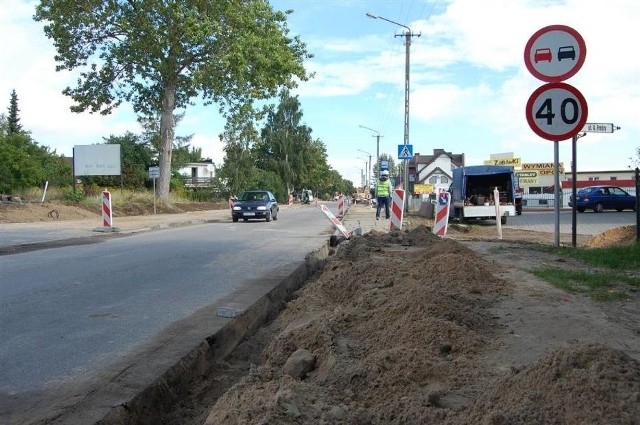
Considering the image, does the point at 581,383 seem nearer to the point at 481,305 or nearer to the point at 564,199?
the point at 481,305

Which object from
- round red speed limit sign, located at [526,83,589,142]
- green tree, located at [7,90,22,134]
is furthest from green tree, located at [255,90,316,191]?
round red speed limit sign, located at [526,83,589,142]

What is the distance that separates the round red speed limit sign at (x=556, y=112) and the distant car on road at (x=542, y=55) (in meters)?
0.38

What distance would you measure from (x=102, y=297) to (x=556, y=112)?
6870 millimetres

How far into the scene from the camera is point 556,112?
8.23m

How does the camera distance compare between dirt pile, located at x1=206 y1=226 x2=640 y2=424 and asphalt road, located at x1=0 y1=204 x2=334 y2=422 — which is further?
asphalt road, located at x1=0 y1=204 x2=334 y2=422

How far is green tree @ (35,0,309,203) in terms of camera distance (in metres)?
28.8

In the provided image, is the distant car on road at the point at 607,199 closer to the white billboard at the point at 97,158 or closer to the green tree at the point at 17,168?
the white billboard at the point at 97,158

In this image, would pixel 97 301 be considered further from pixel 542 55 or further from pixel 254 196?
pixel 254 196

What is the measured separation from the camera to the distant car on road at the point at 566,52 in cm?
803

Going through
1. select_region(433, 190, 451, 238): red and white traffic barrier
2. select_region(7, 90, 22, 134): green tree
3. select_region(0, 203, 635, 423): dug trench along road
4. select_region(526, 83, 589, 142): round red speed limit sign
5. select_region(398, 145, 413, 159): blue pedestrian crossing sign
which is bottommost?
select_region(0, 203, 635, 423): dug trench along road

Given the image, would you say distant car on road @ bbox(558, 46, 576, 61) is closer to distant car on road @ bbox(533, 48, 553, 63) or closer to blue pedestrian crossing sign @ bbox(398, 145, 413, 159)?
distant car on road @ bbox(533, 48, 553, 63)

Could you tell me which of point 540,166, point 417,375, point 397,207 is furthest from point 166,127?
point 540,166

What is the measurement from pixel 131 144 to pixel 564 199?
37481 millimetres

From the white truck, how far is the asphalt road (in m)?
13.3
